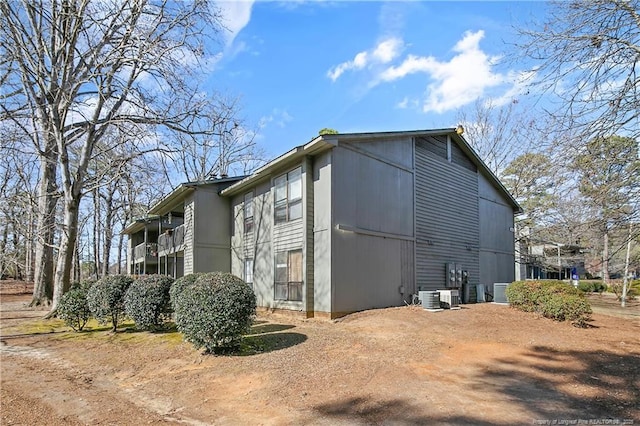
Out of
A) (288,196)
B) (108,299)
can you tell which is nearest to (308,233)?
(288,196)

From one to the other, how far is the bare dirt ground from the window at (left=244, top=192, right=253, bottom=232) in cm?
668

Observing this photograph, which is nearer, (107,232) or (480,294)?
(480,294)

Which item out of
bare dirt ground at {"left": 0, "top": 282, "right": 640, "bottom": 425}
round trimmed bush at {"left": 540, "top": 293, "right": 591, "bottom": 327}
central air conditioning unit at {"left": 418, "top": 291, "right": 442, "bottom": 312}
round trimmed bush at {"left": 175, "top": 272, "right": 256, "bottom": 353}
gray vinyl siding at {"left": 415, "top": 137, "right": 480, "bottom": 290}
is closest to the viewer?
bare dirt ground at {"left": 0, "top": 282, "right": 640, "bottom": 425}

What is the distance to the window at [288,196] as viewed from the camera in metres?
13.3

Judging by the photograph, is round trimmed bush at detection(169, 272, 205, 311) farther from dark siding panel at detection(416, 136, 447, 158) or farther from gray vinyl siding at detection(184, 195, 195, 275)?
dark siding panel at detection(416, 136, 447, 158)

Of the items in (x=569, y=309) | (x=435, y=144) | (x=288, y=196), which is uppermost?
(x=435, y=144)

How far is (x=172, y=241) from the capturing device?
2150cm

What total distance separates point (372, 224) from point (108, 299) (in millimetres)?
7957

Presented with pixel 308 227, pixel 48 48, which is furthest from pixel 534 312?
pixel 48 48

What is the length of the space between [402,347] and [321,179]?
5.77m

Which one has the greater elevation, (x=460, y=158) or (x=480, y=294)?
(x=460, y=158)

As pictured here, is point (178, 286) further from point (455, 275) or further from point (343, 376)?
point (455, 275)

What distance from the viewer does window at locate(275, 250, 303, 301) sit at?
12.9 m

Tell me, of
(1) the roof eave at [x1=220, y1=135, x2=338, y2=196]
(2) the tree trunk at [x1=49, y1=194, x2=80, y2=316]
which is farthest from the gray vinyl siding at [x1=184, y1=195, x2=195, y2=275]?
(2) the tree trunk at [x1=49, y1=194, x2=80, y2=316]
